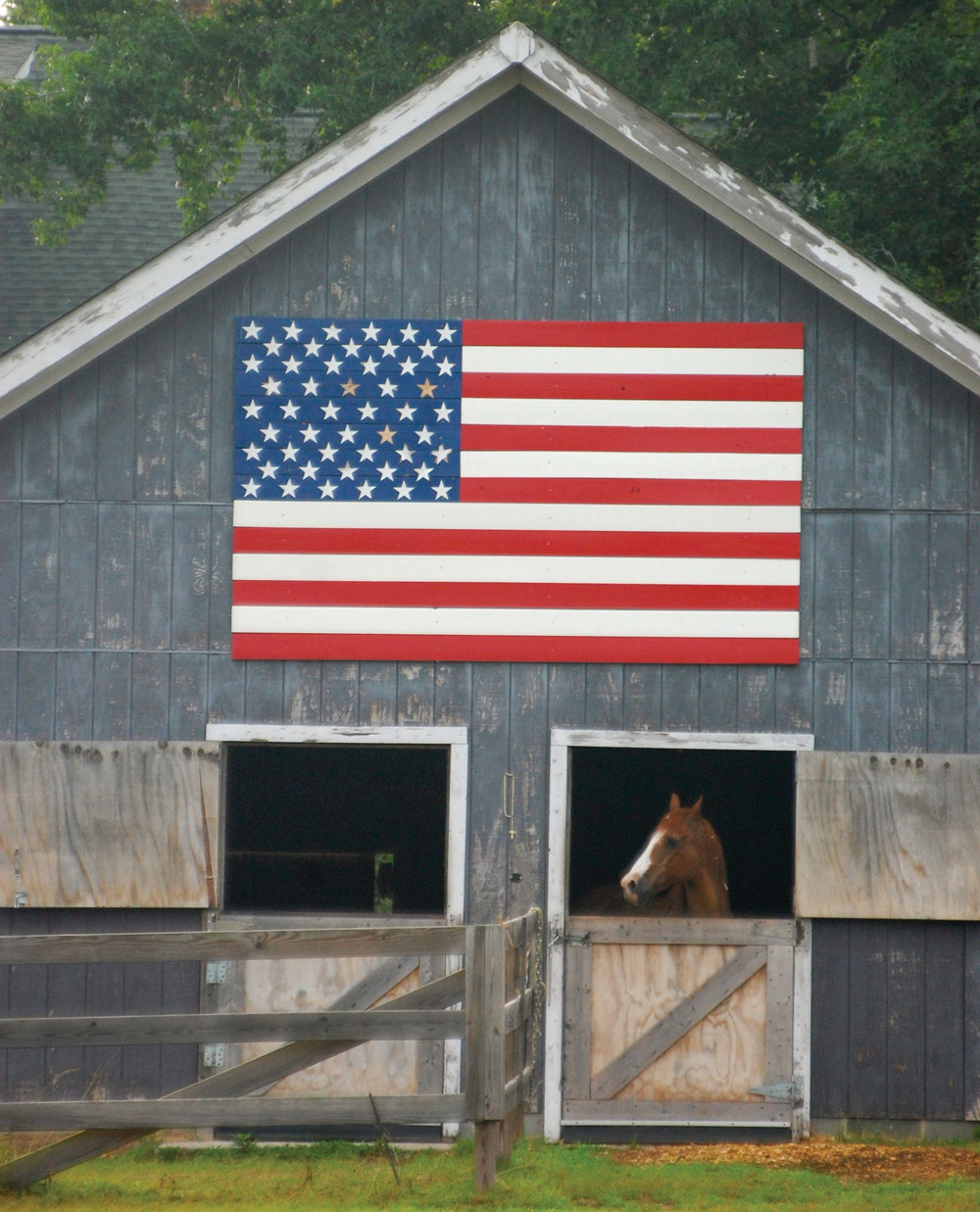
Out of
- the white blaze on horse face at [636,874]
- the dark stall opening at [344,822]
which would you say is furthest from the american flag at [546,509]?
the dark stall opening at [344,822]

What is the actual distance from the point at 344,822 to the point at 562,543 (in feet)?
22.3

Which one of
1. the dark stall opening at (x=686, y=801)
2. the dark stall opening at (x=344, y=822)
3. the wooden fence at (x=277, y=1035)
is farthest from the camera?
the dark stall opening at (x=686, y=801)

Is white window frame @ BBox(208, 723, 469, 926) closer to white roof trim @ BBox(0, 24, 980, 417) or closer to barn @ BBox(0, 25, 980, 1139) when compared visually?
barn @ BBox(0, 25, 980, 1139)

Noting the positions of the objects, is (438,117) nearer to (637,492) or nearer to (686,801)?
(637,492)

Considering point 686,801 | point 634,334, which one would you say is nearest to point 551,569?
point 634,334

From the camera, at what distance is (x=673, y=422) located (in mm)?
9234

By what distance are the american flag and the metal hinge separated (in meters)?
2.54

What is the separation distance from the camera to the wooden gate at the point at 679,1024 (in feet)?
30.1

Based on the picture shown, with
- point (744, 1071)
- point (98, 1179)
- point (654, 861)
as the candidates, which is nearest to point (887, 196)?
point (654, 861)

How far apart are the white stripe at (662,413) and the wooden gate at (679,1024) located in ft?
9.92

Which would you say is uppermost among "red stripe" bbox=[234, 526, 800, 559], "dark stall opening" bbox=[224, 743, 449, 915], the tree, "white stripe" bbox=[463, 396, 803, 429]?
the tree

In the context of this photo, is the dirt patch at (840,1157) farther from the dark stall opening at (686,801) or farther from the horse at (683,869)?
the dark stall opening at (686,801)

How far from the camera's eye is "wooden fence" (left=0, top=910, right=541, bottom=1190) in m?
7.39

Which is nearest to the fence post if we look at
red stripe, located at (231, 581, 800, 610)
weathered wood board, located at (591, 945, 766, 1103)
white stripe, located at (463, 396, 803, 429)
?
weathered wood board, located at (591, 945, 766, 1103)
